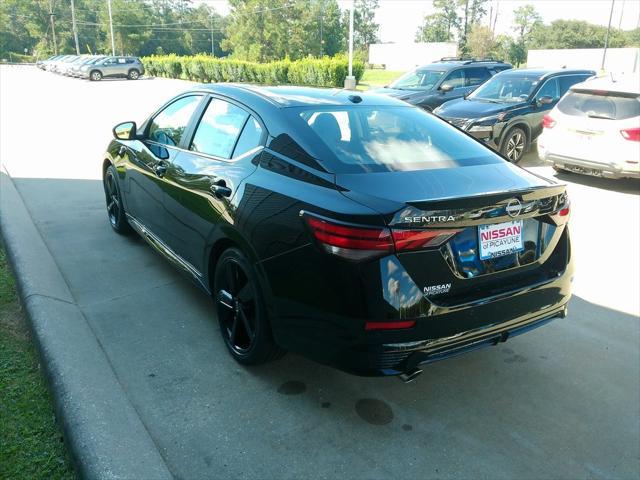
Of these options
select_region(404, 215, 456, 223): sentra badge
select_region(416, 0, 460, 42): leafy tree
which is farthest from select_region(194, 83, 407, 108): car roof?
select_region(416, 0, 460, 42): leafy tree

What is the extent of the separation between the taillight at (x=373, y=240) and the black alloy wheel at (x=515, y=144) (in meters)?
8.24

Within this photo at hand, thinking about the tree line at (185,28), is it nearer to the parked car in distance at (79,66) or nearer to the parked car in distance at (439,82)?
the parked car in distance at (79,66)

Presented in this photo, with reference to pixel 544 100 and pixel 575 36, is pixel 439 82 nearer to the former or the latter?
pixel 544 100

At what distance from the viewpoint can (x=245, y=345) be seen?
11.0ft

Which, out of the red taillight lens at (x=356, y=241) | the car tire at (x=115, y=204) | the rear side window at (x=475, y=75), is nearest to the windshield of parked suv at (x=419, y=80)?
the rear side window at (x=475, y=75)

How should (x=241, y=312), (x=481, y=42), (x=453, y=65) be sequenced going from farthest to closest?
(x=481, y=42) < (x=453, y=65) < (x=241, y=312)

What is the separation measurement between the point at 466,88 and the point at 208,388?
39.3 ft

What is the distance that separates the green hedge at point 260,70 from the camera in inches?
1214

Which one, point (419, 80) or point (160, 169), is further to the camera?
point (419, 80)

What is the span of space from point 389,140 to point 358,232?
45.1 inches

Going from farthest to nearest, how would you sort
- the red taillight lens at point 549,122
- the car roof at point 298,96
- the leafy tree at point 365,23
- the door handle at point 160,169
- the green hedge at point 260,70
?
the leafy tree at point 365,23 < the green hedge at point 260,70 < the red taillight lens at point 549,122 < the door handle at point 160,169 < the car roof at point 298,96

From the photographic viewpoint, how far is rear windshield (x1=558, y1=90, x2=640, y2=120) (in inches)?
313

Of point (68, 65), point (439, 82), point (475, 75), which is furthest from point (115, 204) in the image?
point (68, 65)

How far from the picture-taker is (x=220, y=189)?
3.32 metres
